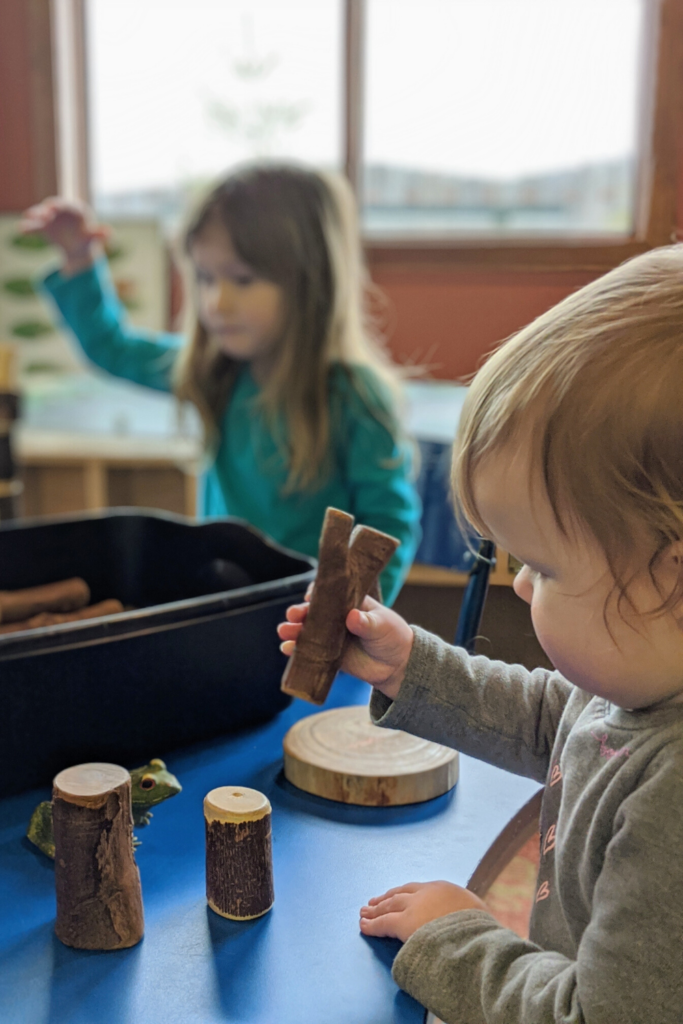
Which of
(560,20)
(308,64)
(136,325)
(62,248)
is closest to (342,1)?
(308,64)

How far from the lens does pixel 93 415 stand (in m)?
2.73

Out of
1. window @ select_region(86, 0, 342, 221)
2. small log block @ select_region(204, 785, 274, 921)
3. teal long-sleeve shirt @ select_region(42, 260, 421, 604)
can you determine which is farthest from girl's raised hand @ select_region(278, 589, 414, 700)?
window @ select_region(86, 0, 342, 221)

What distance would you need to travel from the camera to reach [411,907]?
0.53 meters

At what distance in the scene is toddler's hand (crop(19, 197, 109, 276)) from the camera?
1635 mm

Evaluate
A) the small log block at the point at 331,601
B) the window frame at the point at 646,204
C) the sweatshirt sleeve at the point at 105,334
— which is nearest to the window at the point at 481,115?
the window frame at the point at 646,204

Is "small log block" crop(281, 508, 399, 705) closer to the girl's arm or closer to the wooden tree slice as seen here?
the wooden tree slice

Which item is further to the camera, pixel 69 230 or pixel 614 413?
pixel 69 230

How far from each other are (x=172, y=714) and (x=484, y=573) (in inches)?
10.9

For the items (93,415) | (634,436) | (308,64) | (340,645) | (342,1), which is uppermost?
(342,1)

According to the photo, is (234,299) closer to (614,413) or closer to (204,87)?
(614,413)

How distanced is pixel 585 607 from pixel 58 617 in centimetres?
60

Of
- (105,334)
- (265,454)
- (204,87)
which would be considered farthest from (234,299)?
(204,87)

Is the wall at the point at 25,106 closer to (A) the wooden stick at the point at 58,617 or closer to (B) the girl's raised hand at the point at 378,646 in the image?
(A) the wooden stick at the point at 58,617

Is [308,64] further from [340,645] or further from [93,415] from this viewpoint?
[340,645]
